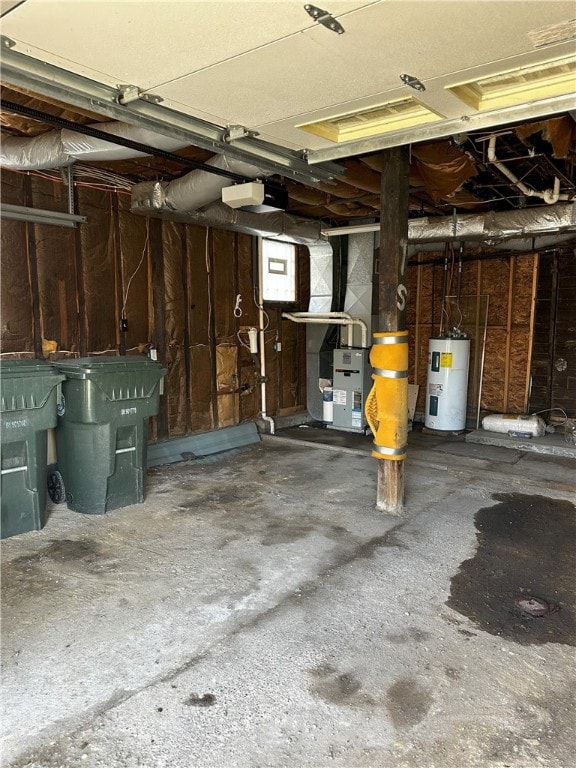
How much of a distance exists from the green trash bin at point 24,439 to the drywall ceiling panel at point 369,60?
187cm

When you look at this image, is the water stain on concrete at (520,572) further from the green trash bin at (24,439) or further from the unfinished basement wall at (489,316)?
the unfinished basement wall at (489,316)

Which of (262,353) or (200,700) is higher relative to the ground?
(262,353)

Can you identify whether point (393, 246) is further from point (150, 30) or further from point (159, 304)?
point (159, 304)

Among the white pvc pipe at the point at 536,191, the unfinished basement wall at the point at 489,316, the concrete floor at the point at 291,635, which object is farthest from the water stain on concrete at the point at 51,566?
the unfinished basement wall at the point at 489,316

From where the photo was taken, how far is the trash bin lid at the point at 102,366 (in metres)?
3.45

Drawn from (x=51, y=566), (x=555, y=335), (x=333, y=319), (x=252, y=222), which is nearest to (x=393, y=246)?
(x=252, y=222)

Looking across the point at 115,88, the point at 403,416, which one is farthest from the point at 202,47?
the point at 403,416

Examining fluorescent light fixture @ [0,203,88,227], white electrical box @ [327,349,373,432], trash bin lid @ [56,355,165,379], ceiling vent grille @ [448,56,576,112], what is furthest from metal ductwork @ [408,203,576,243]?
fluorescent light fixture @ [0,203,88,227]

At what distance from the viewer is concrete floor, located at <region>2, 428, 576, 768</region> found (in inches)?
65.1

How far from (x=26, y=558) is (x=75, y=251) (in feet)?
8.45

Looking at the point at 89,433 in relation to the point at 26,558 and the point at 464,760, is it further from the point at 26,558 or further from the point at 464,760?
the point at 464,760

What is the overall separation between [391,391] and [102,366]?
2.01 meters

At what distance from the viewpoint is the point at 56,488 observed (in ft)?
12.3

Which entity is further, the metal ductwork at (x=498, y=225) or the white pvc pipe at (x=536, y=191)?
the metal ductwork at (x=498, y=225)
